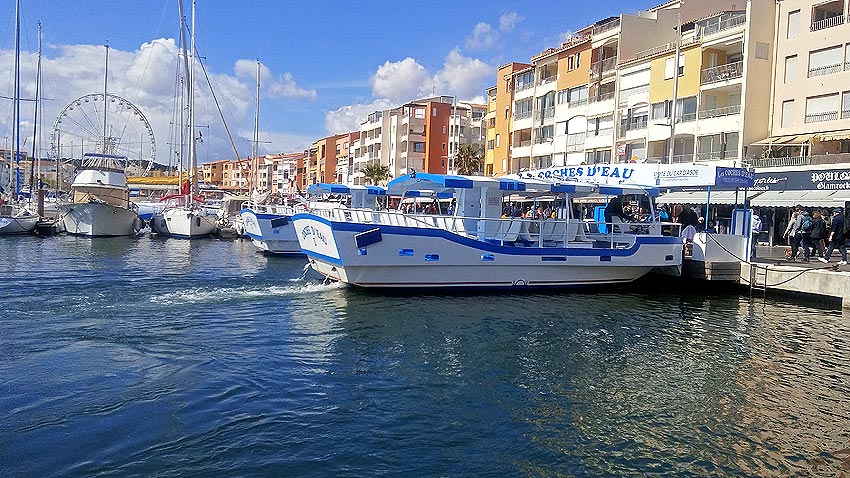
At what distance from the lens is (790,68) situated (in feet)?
124

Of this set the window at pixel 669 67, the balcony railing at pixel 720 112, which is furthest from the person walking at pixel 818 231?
the window at pixel 669 67

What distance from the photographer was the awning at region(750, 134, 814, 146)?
1406 inches

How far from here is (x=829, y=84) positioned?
35.2 meters

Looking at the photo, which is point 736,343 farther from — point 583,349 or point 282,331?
point 282,331

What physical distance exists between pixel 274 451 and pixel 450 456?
2067 mm

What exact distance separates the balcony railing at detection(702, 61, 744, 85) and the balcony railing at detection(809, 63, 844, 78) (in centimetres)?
368

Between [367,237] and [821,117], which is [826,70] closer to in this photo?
[821,117]

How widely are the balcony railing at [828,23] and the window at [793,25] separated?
1.10m

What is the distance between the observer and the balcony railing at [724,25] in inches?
1574

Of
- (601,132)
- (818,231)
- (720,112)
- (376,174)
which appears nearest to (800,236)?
(818,231)

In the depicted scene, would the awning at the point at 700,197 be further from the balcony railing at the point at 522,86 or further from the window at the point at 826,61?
the balcony railing at the point at 522,86

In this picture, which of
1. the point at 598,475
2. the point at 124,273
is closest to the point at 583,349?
the point at 598,475

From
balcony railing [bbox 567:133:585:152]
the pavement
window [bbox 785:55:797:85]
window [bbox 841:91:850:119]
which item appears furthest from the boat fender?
balcony railing [bbox 567:133:585:152]

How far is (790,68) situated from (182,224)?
37.2 metres
